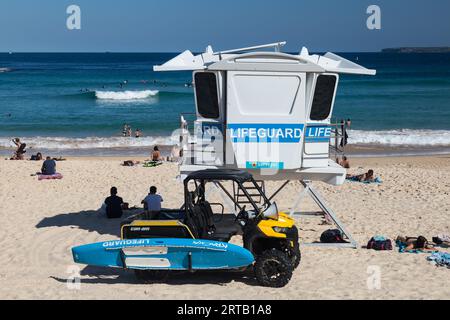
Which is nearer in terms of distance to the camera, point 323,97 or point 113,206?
point 323,97

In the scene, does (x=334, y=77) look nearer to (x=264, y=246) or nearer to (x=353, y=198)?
(x=264, y=246)

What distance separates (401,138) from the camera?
35.8 metres

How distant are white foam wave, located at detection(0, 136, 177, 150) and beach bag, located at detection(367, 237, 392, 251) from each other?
21.1 m

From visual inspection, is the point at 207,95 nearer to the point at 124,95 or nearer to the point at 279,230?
the point at 279,230

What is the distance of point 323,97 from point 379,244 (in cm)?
303

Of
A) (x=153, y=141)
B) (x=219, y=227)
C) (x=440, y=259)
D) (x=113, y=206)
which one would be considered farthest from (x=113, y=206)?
(x=153, y=141)

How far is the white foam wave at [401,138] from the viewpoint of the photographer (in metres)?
34.8

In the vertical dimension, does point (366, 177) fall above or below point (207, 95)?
below

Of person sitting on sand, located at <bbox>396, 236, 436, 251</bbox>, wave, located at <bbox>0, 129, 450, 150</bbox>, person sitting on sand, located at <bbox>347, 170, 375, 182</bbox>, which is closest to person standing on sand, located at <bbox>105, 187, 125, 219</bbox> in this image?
person sitting on sand, located at <bbox>396, 236, 436, 251</bbox>

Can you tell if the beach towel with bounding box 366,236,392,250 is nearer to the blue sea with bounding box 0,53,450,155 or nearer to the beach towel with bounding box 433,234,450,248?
the beach towel with bounding box 433,234,450,248

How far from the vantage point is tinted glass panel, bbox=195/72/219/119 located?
12953mm

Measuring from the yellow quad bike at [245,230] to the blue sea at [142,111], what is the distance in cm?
2081

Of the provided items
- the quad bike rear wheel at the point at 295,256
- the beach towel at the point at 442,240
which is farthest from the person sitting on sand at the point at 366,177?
the quad bike rear wheel at the point at 295,256

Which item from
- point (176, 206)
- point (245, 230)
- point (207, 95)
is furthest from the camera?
point (176, 206)
